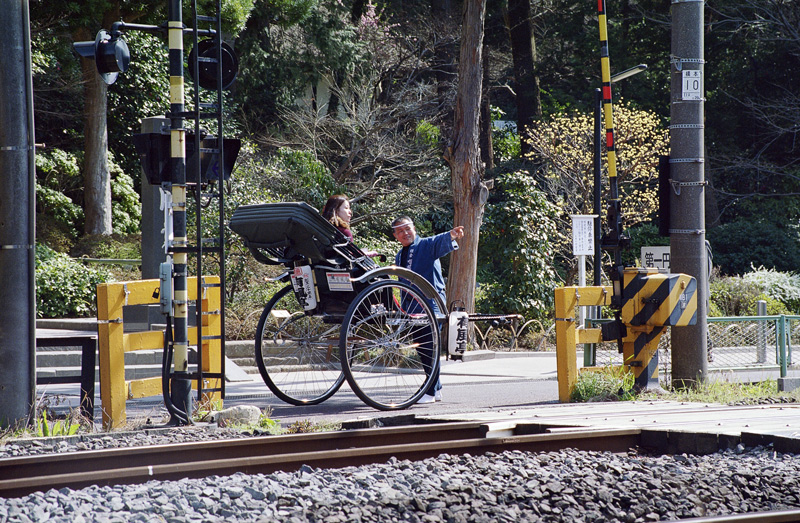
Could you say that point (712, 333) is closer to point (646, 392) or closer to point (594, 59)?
point (646, 392)

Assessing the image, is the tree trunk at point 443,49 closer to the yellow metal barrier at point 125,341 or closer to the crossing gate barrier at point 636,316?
the crossing gate barrier at point 636,316

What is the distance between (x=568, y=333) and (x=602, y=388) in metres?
0.61

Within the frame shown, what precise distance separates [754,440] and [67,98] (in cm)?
1996

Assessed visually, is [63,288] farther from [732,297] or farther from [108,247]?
[732,297]

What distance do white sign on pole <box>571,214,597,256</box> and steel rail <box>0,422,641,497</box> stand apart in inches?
321

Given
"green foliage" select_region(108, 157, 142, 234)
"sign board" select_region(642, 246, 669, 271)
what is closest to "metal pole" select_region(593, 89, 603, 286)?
"sign board" select_region(642, 246, 669, 271)

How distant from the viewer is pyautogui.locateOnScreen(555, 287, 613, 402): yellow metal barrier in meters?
8.32

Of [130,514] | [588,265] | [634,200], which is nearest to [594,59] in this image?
[634,200]

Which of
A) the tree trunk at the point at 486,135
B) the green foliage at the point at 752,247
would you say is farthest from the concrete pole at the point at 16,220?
the green foliage at the point at 752,247

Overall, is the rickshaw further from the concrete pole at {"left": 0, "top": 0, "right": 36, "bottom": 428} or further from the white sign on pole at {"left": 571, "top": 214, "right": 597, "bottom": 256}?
the white sign on pole at {"left": 571, "top": 214, "right": 597, "bottom": 256}

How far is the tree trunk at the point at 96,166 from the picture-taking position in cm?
1900

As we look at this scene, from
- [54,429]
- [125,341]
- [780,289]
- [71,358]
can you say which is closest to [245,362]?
[71,358]

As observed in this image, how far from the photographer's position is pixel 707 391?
828cm

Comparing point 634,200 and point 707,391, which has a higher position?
point 634,200
